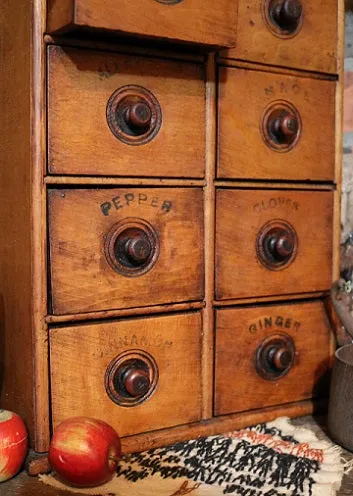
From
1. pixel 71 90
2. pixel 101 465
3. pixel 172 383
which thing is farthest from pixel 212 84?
pixel 101 465

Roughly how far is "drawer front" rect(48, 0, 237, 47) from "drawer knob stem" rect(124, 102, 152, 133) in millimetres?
166

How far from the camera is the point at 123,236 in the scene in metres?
1.49

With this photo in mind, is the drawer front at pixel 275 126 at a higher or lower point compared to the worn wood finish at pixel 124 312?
higher

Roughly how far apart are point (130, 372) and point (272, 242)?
1.67ft

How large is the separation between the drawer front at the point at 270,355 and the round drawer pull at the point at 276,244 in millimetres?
123

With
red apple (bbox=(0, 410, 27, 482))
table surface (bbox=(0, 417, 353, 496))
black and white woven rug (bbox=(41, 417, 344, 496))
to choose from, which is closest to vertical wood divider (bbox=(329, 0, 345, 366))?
black and white woven rug (bbox=(41, 417, 344, 496))

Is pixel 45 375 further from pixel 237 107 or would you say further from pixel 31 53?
pixel 237 107

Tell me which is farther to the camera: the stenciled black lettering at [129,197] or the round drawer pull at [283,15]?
the round drawer pull at [283,15]

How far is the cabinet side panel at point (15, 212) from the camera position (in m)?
1.40

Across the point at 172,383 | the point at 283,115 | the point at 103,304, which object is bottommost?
the point at 172,383

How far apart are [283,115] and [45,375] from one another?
0.89 meters

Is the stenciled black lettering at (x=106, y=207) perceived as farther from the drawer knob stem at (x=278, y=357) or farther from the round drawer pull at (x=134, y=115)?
the drawer knob stem at (x=278, y=357)

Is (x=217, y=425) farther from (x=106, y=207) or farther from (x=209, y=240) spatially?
(x=106, y=207)

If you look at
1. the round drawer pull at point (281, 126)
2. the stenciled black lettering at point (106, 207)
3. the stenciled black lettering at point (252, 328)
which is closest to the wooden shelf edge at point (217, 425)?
the stenciled black lettering at point (252, 328)
